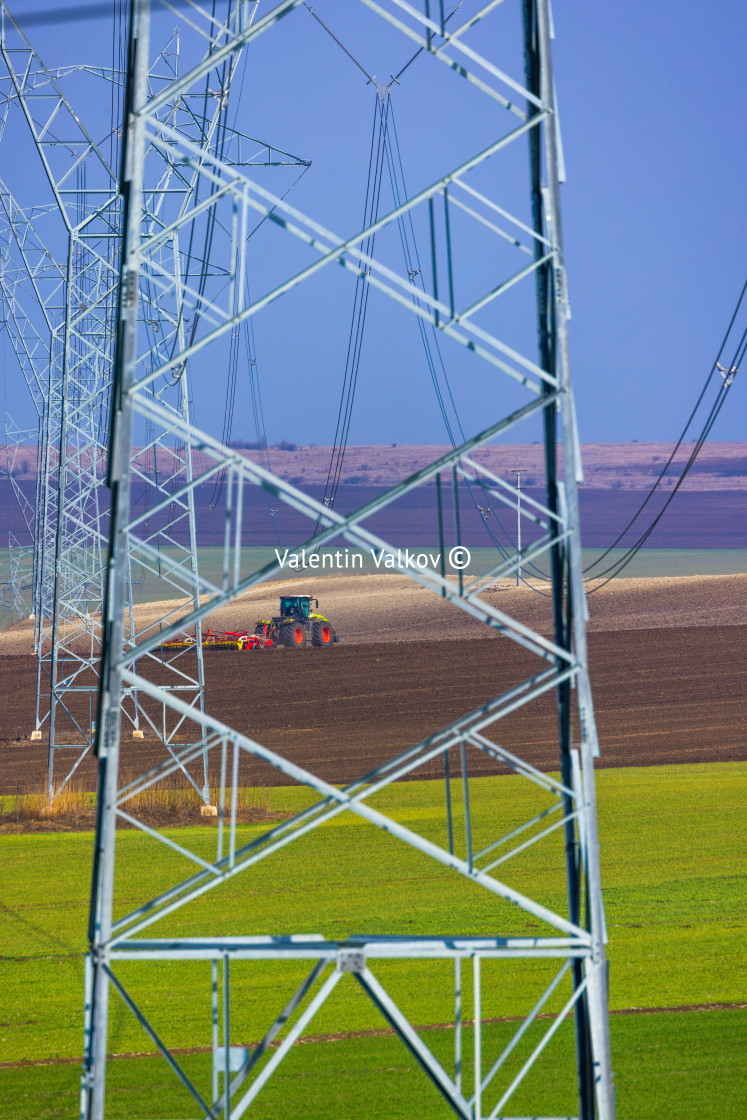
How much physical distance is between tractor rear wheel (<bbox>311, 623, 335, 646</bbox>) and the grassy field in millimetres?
27258

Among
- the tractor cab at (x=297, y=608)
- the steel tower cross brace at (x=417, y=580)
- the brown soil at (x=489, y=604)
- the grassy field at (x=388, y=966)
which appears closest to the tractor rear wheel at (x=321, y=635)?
the tractor cab at (x=297, y=608)

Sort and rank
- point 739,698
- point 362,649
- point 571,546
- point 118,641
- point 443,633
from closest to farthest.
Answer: point 118,641 → point 571,546 → point 739,698 → point 362,649 → point 443,633

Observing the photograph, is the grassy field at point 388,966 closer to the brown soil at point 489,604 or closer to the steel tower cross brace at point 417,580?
the steel tower cross brace at point 417,580

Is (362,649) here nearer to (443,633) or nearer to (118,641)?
(443,633)

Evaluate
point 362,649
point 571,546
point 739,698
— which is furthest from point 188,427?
point 362,649

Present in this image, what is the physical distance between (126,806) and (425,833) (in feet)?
15.8

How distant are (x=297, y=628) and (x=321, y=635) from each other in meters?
0.96

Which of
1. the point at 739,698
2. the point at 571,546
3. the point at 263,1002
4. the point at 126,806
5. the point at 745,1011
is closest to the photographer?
the point at 571,546

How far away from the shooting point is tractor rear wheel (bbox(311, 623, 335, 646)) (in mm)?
48875

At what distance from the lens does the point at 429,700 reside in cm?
3609

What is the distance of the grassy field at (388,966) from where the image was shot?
8.68 m

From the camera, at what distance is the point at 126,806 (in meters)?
20.2

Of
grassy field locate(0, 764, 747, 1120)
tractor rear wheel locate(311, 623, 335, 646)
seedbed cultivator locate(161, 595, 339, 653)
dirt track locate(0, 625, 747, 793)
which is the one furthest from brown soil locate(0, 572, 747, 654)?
grassy field locate(0, 764, 747, 1120)

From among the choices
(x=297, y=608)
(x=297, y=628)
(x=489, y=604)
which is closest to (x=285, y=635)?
(x=297, y=628)
